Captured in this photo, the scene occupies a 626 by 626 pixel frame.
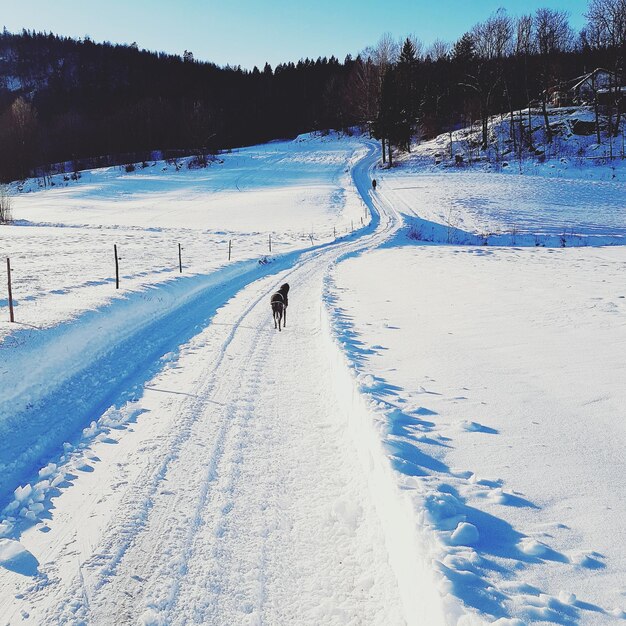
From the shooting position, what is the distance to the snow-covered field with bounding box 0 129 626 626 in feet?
10.5

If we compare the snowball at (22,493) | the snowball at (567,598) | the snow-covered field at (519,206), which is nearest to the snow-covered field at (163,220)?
the snowball at (22,493)

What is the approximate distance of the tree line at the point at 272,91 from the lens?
56.4 metres

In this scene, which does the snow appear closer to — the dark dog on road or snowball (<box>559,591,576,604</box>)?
snowball (<box>559,591,576,604</box>)

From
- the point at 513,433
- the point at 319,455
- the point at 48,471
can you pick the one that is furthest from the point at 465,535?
the point at 48,471

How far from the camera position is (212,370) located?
8.04 meters

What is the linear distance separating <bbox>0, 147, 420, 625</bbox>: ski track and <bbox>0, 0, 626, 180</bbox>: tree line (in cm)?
5358

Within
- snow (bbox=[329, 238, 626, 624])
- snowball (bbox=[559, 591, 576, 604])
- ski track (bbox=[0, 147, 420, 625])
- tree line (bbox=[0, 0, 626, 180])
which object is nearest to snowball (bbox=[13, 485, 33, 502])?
ski track (bbox=[0, 147, 420, 625])

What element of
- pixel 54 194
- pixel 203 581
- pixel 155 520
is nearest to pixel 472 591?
pixel 203 581

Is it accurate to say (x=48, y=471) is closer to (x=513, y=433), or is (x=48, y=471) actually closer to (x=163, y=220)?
(x=513, y=433)

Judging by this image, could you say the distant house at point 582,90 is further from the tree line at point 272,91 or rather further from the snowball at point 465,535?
the snowball at point 465,535

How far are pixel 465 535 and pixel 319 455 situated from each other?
7.82 feet

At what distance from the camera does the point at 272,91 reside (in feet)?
381

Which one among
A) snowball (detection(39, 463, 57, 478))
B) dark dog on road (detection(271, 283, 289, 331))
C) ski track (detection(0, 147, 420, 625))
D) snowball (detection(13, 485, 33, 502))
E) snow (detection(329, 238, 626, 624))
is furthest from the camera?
dark dog on road (detection(271, 283, 289, 331))

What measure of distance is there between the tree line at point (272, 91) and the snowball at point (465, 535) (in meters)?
54.7
